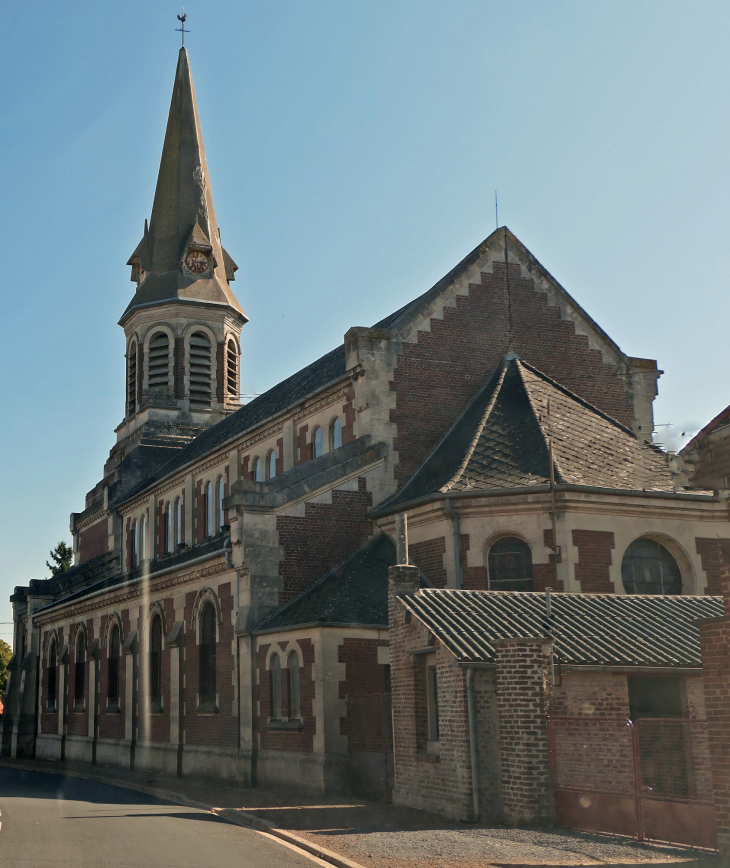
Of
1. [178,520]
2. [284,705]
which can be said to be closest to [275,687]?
[284,705]

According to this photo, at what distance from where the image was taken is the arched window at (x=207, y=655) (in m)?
29.2

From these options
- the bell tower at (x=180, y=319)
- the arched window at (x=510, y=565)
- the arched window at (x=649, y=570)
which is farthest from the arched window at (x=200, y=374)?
the arched window at (x=649, y=570)

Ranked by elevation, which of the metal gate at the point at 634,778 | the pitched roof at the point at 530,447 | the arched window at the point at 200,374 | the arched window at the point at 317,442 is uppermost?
the arched window at the point at 200,374

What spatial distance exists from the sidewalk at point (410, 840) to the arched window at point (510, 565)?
5759mm

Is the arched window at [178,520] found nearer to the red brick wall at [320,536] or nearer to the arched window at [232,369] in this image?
the arched window at [232,369]

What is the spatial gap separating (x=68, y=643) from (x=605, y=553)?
2577 cm

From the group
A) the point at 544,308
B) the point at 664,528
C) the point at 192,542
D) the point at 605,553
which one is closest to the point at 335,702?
the point at 605,553

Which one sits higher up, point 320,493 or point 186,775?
point 320,493

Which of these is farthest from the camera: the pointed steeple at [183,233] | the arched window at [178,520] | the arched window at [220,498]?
the pointed steeple at [183,233]

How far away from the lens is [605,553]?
930 inches

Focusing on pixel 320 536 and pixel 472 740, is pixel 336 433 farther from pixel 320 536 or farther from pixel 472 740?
pixel 472 740

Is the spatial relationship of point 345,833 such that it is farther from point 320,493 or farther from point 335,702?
point 320,493

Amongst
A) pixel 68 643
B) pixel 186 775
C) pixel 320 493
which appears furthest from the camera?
pixel 68 643

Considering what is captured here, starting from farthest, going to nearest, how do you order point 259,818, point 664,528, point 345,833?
point 664,528 → point 259,818 → point 345,833
